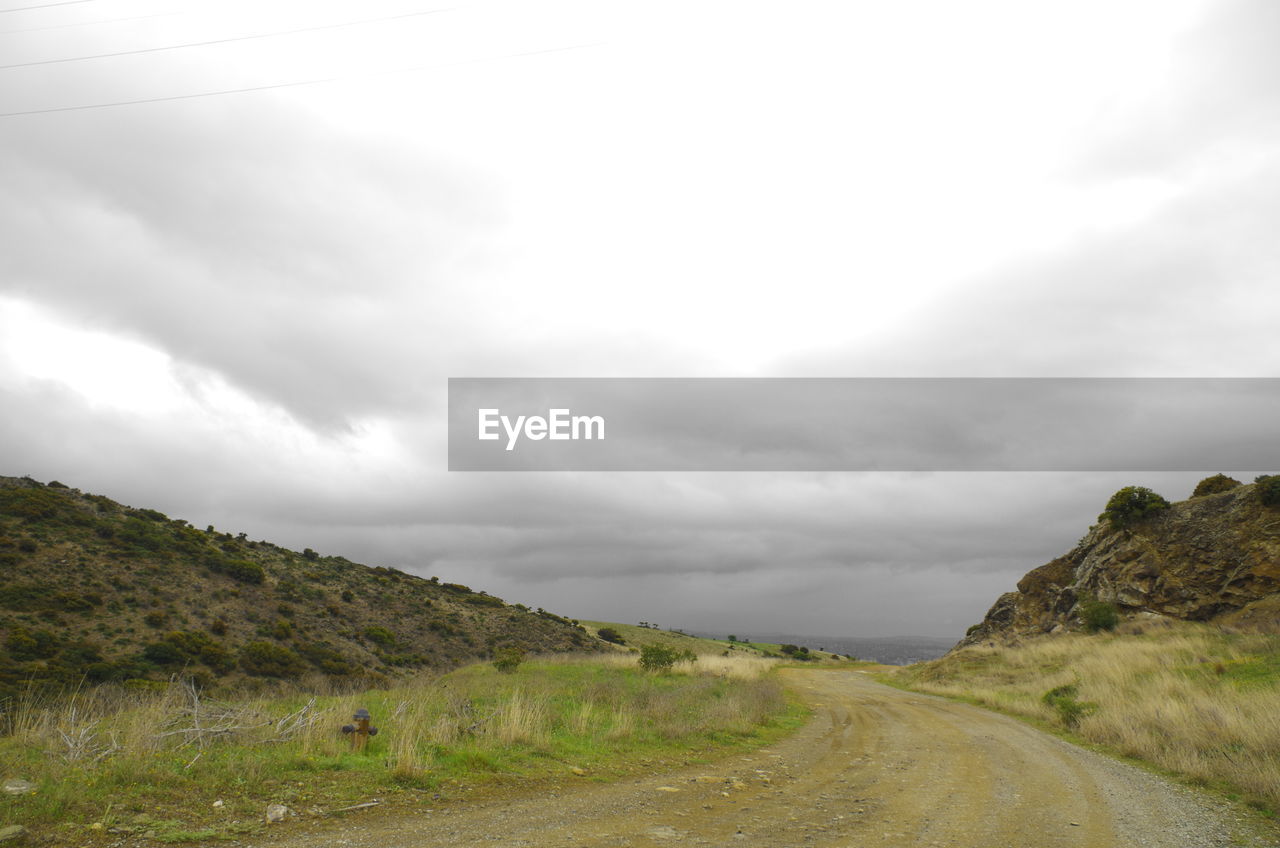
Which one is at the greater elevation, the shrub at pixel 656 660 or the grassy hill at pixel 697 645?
the shrub at pixel 656 660

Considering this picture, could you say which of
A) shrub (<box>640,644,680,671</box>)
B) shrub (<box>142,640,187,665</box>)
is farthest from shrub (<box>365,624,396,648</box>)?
shrub (<box>640,644,680,671</box>)

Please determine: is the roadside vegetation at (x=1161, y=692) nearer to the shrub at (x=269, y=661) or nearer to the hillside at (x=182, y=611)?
the hillside at (x=182, y=611)

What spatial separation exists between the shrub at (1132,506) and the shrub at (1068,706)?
71.9 ft

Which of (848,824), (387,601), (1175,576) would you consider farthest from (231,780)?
(387,601)

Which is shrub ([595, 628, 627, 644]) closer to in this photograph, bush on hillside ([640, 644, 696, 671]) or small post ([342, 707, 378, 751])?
bush on hillside ([640, 644, 696, 671])

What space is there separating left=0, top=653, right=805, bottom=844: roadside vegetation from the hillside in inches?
828

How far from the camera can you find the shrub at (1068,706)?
55.5 feet

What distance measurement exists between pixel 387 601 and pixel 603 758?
53.7 m

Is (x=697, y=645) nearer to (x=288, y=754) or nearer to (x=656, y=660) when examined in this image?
(x=656, y=660)

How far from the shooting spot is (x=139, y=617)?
36031mm

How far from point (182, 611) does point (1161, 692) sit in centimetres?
4667

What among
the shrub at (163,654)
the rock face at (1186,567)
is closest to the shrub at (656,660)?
the rock face at (1186,567)

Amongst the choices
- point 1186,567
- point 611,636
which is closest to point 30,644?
point 1186,567

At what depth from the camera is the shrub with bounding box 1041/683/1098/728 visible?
16.9 metres
